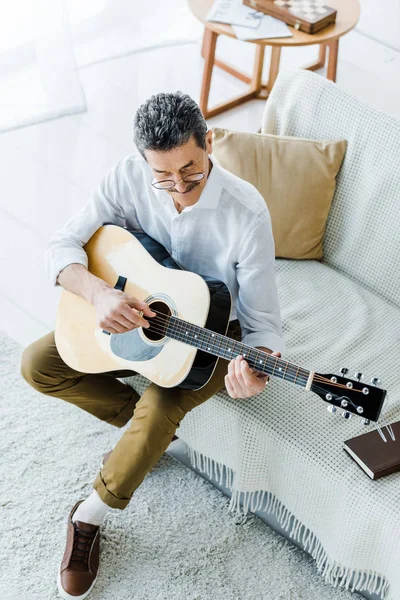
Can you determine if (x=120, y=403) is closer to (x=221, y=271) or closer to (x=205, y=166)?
(x=221, y=271)

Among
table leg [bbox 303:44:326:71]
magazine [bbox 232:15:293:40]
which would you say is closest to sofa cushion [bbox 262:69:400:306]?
magazine [bbox 232:15:293:40]

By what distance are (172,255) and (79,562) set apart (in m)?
0.76

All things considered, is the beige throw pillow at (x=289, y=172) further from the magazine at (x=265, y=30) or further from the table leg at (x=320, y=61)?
the table leg at (x=320, y=61)

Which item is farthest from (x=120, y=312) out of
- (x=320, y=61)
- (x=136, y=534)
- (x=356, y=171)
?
(x=320, y=61)

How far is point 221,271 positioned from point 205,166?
272mm

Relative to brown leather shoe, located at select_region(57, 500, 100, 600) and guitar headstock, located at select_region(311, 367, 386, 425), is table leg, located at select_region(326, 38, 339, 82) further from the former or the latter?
brown leather shoe, located at select_region(57, 500, 100, 600)

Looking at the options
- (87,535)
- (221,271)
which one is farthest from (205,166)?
(87,535)

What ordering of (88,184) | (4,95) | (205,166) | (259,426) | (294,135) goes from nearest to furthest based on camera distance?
1. (205,166)
2. (259,426)
3. (294,135)
4. (88,184)
5. (4,95)

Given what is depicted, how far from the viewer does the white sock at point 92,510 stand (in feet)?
6.33

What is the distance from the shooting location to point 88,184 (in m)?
3.21

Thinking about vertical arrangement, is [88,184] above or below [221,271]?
below

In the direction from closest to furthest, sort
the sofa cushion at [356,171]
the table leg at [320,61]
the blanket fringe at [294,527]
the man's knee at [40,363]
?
the blanket fringe at [294,527] < the man's knee at [40,363] < the sofa cushion at [356,171] < the table leg at [320,61]

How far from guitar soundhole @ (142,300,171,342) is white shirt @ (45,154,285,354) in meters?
0.15

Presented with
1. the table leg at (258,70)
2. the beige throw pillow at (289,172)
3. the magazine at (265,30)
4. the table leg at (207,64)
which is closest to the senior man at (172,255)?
the beige throw pillow at (289,172)
